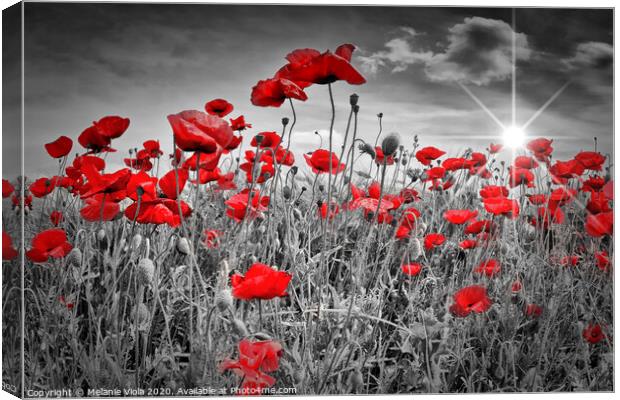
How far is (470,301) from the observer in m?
2.69

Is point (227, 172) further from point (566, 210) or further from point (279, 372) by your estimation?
point (566, 210)

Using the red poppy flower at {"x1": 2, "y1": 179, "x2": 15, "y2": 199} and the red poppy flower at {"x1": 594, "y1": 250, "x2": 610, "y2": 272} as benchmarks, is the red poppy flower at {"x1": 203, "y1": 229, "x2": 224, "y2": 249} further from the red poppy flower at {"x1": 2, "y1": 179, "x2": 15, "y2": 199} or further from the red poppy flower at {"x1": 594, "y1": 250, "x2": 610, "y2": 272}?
the red poppy flower at {"x1": 594, "y1": 250, "x2": 610, "y2": 272}

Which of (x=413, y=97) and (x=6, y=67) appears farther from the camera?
(x=413, y=97)

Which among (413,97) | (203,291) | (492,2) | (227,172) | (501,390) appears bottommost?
(501,390)

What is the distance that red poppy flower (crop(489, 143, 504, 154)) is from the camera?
2736 mm

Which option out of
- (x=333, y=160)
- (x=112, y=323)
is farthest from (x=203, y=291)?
(x=333, y=160)

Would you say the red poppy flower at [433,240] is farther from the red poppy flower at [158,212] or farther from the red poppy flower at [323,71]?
the red poppy flower at [158,212]

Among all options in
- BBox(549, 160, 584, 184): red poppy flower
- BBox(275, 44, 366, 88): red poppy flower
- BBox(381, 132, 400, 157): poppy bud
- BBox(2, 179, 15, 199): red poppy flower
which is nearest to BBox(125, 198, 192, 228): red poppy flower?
BBox(2, 179, 15, 199): red poppy flower

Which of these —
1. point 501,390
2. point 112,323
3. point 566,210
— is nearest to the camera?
point 112,323

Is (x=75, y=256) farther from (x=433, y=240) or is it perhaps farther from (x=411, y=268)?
(x=433, y=240)

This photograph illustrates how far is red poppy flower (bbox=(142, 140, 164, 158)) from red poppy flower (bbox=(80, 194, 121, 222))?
21 centimetres

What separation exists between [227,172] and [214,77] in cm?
33

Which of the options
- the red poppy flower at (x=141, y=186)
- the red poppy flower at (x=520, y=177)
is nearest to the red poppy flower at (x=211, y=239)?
the red poppy flower at (x=141, y=186)

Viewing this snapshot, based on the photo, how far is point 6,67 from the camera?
2527mm
